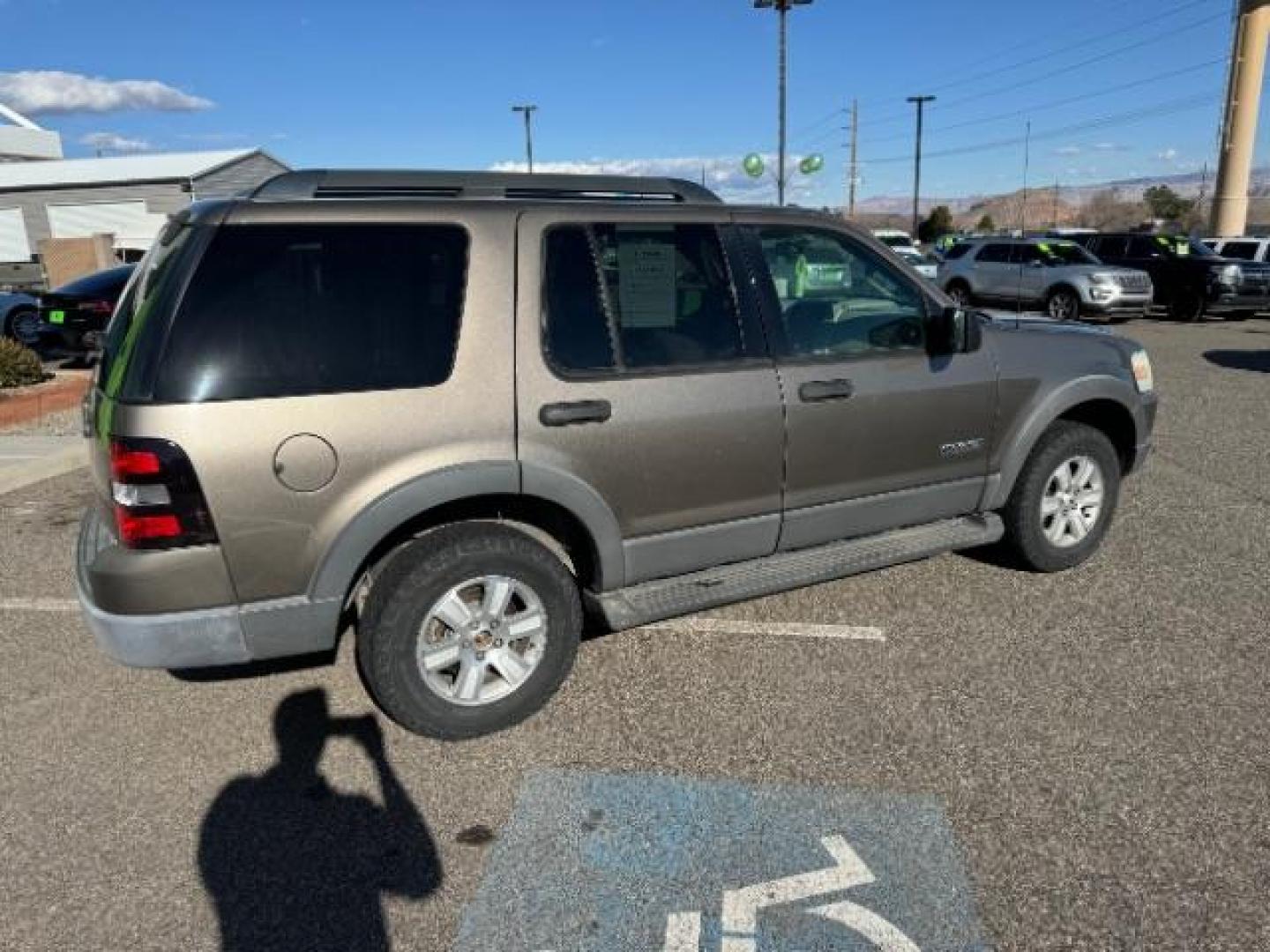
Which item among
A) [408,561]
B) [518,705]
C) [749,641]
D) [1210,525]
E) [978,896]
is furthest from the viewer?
[1210,525]

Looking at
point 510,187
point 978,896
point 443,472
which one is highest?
point 510,187

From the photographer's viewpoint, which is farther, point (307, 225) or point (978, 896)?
point (307, 225)

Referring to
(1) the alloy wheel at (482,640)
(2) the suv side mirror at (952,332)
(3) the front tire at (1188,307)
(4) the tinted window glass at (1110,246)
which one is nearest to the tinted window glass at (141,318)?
(1) the alloy wheel at (482,640)

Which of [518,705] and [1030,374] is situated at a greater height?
[1030,374]

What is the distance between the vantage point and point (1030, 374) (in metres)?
4.27

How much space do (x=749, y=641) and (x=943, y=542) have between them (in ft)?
3.28

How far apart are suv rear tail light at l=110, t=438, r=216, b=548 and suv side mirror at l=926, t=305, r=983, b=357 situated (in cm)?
295

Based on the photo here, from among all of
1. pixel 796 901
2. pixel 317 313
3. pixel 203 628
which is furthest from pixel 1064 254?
pixel 203 628

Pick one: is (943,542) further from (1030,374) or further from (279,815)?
(279,815)

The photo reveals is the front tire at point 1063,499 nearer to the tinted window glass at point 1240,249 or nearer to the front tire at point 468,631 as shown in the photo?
the front tire at point 468,631

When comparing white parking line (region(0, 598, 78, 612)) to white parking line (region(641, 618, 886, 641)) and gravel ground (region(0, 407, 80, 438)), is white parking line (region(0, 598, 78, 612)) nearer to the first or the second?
white parking line (region(641, 618, 886, 641))

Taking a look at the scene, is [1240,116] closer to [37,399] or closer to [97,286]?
[97,286]

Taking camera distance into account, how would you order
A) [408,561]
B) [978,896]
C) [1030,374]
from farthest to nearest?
[1030,374], [408,561], [978,896]

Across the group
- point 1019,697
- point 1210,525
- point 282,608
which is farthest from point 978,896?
point 1210,525
